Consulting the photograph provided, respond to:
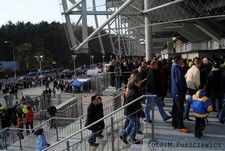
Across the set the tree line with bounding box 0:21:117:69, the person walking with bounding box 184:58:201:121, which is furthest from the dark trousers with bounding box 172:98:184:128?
the tree line with bounding box 0:21:117:69

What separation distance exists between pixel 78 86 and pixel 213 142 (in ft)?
66.7

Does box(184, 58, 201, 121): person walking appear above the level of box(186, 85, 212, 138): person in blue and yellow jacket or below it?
above

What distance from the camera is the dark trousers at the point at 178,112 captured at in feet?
21.2

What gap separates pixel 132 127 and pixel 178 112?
1174mm

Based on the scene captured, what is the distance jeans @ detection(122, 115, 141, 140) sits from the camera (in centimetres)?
635

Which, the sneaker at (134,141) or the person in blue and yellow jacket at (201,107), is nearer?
the person in blue and yellow jacket at (201,107)

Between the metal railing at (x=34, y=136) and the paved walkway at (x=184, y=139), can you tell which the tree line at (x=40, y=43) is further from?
the paved walkway at (x=184, y=139)

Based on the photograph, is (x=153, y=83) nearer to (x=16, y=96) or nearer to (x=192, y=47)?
(x=16, y=96)

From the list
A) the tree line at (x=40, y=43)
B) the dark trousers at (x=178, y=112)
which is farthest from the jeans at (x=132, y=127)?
the tree line at (x=40, y=43)

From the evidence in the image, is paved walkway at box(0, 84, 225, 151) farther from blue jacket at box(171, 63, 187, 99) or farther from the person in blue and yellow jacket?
blue jacket at box(171, 63, 187, 99)

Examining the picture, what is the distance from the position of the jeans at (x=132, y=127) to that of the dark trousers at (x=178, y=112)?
3.20 ft

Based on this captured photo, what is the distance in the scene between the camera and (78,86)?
1006 inches

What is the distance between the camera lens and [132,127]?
645cm

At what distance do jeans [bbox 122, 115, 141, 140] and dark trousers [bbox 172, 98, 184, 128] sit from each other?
977mm
